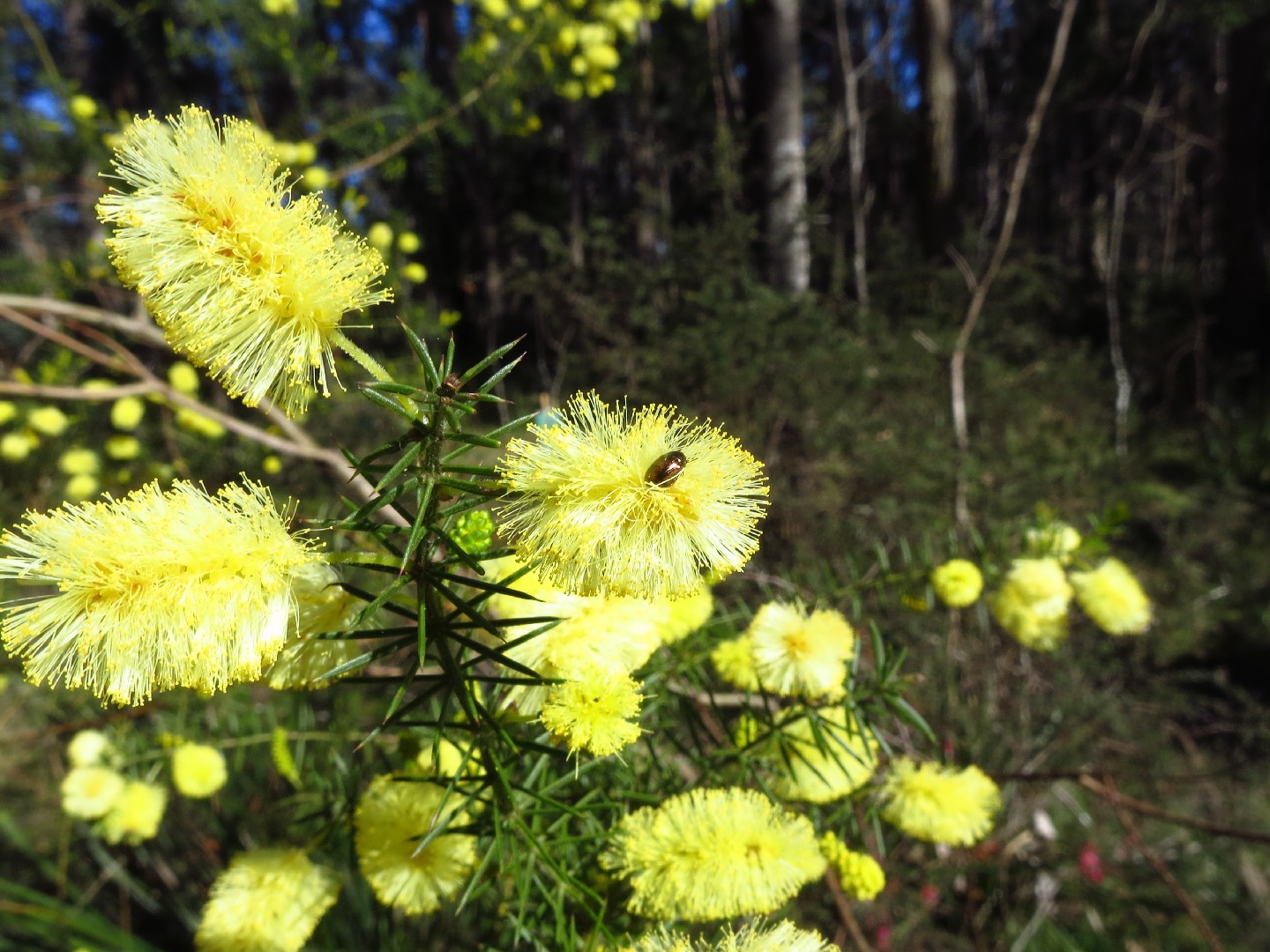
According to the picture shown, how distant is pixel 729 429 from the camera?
2900mm

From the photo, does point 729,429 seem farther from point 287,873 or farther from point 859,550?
point 287,873

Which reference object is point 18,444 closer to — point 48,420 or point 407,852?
point 48,420

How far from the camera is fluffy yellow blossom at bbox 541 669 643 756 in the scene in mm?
521

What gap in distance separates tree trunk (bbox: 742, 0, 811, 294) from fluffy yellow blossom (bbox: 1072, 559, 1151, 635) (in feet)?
7.87

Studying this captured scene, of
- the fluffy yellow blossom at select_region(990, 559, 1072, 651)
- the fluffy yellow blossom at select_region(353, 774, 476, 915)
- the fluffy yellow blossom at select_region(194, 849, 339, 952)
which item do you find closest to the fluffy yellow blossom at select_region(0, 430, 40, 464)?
the fluffy yellow blossom at select_region(194, 849, 339, 952)

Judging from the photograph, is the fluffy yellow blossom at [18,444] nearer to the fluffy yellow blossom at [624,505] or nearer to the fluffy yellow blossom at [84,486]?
the fluffy yellow blossom at [84,486]

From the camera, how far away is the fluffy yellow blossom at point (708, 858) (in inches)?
23.3

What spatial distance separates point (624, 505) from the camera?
46cm

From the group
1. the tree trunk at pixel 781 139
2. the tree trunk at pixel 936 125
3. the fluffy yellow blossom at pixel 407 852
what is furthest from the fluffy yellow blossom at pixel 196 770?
the tree trunk at pixel 936 125

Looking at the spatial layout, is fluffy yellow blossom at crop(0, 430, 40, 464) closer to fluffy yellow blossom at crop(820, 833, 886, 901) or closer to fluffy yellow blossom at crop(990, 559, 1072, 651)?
fluffy yellow blossom at crop(820, 833, 886, 901)

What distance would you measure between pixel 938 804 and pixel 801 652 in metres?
0.31

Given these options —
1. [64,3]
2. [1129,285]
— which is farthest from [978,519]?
[64,3]

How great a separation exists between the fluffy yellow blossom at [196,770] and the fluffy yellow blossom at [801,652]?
92 centimetres

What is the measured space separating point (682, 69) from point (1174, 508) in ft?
14.1
